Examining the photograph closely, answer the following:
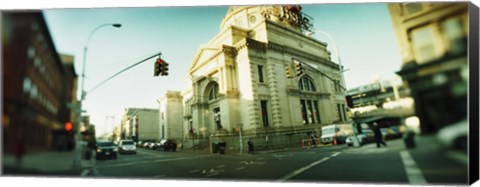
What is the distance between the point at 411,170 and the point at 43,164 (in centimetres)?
1233

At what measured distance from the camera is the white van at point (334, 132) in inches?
513

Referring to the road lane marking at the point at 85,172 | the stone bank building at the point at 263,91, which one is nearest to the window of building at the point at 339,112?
the stone bank building at the point at 263,91

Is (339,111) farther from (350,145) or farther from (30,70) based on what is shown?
(30,70)

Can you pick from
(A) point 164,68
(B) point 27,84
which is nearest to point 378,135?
(A) point 164,68

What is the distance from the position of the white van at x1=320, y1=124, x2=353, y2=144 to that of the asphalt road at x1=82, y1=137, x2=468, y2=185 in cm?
85

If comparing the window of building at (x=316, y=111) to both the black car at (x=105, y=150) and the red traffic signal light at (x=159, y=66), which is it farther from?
the black car at (x=105, y=150)

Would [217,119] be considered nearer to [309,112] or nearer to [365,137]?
[309,112]

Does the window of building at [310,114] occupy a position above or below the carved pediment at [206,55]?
below

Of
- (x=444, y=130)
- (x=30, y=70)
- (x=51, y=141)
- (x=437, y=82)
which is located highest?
(x=30, y=70)

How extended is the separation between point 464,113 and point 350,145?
6.68 m

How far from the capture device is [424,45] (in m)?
7.45

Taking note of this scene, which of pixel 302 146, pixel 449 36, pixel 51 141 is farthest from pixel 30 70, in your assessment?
pixel 449 36

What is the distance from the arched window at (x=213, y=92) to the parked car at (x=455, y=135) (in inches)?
432

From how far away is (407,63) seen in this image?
314 inches
